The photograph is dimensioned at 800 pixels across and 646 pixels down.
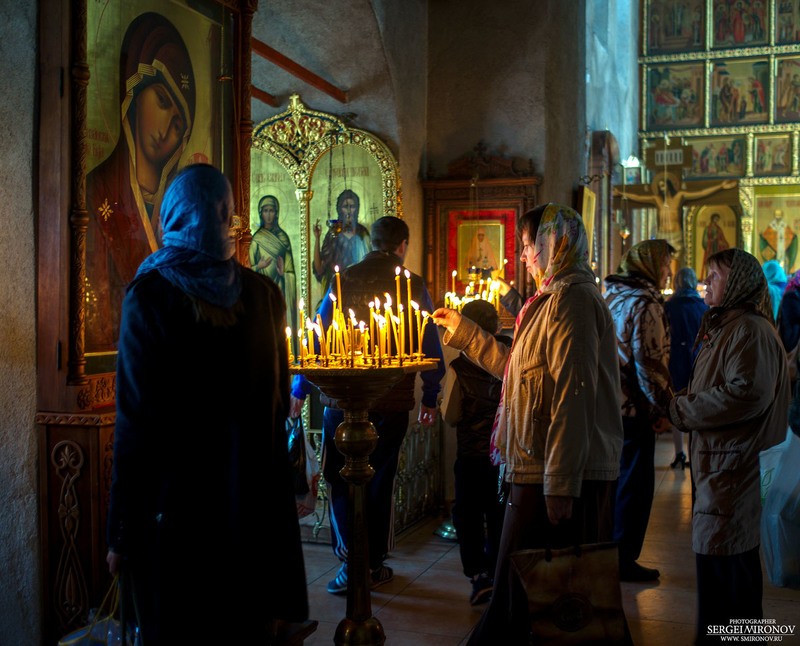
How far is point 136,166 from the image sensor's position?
4.01 meters

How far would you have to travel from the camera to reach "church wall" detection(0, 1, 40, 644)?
3.49 m

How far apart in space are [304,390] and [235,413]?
2.42m

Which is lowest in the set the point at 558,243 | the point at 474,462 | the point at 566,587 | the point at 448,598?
the point at 448,598

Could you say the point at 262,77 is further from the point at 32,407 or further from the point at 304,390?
the point at 32,407

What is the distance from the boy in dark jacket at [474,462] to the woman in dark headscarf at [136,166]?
1.65 m

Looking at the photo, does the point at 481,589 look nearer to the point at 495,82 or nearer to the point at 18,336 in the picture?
the point at 18,336

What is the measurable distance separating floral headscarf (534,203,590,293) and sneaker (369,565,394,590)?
7.49 ft

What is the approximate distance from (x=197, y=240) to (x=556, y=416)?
1317mm

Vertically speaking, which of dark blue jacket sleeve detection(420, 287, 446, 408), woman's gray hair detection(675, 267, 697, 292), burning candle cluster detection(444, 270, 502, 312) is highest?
woman's gray hair detection(675, 267, 697, 292)

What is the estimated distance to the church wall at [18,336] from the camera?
3492 mm

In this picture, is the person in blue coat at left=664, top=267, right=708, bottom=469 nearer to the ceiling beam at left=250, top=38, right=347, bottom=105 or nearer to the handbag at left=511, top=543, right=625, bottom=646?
the ceiling beam at left=250, top=38, right=347, bottom=105

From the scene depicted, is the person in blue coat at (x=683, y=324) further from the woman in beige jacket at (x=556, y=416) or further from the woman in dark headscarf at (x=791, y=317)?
the woman in beige jacket at (x=556, y=416)

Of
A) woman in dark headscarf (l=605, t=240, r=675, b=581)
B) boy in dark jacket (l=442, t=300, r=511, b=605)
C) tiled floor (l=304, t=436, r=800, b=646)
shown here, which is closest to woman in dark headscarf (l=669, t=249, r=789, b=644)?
tiled floor (l=304, t=436, r=800, b=646)

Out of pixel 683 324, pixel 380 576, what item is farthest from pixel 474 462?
pixel 683 324
